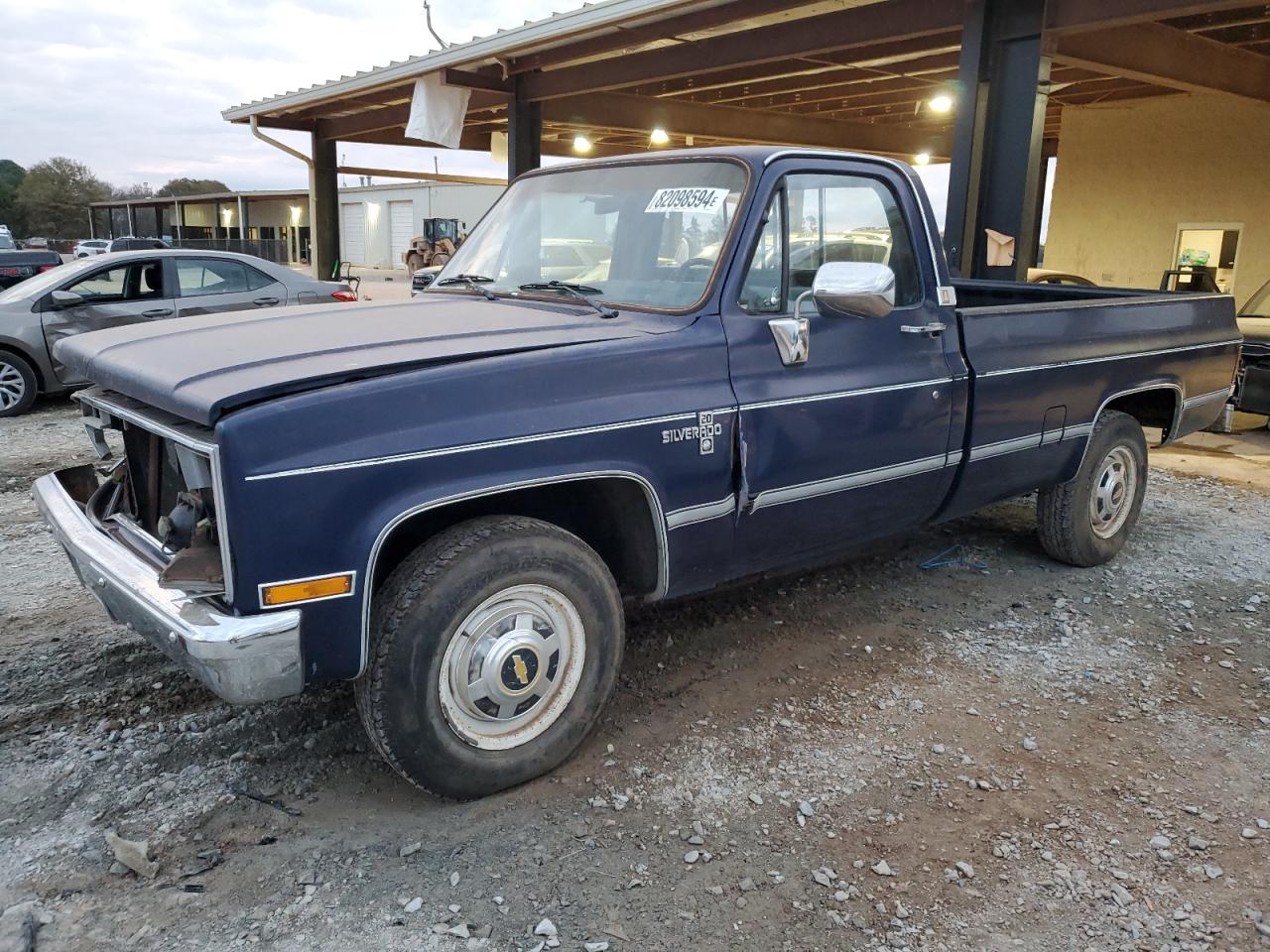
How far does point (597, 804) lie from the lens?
3080 mm

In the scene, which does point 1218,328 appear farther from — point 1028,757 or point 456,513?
point 456,513

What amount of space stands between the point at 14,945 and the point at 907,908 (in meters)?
2.28

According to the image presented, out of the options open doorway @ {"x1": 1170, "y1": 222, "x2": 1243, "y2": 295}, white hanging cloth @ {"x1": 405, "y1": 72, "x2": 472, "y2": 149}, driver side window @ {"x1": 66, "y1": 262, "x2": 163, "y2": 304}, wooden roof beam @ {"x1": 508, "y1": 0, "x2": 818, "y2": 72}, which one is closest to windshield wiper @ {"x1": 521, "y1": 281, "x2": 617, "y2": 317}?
wooden roof beam @ {"x1": 508, "y1": 0, "x2": 818, "y2": 72}

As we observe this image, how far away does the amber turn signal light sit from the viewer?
2547 mm

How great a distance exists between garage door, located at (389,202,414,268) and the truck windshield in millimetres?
46857

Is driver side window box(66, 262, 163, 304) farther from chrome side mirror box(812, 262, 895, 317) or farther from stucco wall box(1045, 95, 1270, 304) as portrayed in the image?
stucco wall box(1045, 95, 1270, 304)

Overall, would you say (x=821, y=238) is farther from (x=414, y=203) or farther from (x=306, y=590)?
(x=414, y=203)

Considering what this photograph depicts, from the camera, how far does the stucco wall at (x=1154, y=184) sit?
47.1 feet

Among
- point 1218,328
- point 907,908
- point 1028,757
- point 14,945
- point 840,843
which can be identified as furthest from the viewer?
point 1218,328

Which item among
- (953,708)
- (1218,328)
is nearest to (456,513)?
(953,708)

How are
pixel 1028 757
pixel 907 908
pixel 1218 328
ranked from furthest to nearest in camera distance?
pixel 1218 328, pixel 1028 757, pixel 907 908

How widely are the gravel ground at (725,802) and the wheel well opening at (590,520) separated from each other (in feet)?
2.04

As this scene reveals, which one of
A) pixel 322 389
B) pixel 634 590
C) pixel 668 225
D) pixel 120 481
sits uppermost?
pixel 668 225

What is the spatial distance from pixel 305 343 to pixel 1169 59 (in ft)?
34.0
